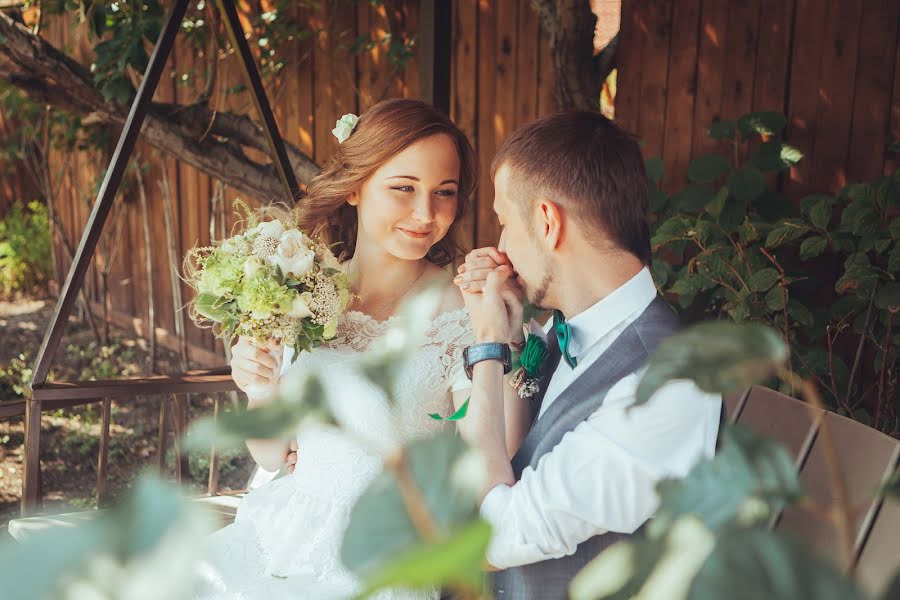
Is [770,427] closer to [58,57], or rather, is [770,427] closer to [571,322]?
[571,322]

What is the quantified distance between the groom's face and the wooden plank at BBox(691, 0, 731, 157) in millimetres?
1771

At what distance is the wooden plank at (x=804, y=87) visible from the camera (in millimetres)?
2691

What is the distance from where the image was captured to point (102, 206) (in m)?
2.24

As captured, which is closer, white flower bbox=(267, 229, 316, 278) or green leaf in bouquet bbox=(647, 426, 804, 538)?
green leaf in bouquet bbox=(647, 426, 804, 538)

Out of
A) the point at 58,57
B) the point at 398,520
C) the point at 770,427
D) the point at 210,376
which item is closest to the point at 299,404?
the point at 398,520

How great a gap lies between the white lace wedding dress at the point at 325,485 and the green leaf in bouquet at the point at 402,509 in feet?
4.53

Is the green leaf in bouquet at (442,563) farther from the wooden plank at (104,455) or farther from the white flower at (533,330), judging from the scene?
the wooden plank at (104,455)

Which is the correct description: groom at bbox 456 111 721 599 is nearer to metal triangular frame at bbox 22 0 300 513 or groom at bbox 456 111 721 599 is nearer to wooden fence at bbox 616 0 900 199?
metal triangular frame at bbox 22 0 300 513

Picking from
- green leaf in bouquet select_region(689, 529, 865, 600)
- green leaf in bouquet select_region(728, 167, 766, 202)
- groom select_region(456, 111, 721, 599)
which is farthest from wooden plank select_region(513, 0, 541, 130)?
green leaf in bouquet select_region(689, 529, 865, 600)

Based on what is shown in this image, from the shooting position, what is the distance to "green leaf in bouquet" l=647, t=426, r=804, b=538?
0.44 meters

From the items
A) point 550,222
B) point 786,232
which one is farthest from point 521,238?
point 786,232

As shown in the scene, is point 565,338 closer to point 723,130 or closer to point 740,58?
point 723,130

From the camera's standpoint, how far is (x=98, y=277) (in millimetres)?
7180

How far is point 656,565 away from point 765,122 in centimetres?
254
